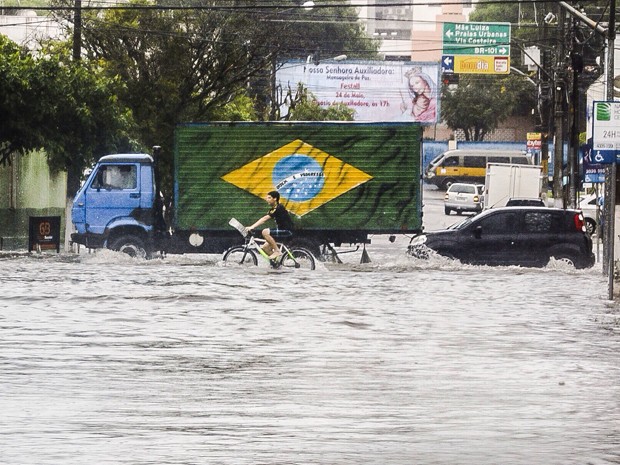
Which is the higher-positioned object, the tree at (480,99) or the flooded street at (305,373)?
the tree at (480,99)

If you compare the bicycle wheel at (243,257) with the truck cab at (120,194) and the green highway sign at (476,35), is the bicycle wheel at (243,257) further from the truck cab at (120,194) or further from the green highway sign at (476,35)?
the green highway sign at (476,35)

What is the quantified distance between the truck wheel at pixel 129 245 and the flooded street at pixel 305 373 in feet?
18.8

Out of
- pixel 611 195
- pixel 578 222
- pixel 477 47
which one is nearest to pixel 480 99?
pixel 477 47

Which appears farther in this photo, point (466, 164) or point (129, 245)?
point (466, 164)

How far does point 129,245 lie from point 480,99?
7465cm

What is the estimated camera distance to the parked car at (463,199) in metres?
69.6

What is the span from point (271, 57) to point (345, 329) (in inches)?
1260

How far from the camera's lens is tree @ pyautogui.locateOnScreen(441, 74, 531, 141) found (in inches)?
4195

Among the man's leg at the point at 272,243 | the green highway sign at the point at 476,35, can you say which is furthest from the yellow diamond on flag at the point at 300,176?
the green highway sign at the point at 476,35

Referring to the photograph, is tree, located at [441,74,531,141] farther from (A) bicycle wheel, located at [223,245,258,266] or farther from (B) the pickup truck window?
(A) bicycle wheel, located at [223,245,258,266]

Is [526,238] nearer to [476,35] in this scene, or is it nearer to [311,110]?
[476,35]

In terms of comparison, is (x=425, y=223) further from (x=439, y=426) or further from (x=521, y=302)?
(x=439, y=426)

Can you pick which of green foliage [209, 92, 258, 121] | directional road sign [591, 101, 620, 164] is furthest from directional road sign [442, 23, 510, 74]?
directional road sign [591, 101, 620, 164]

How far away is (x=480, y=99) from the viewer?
350 ft
